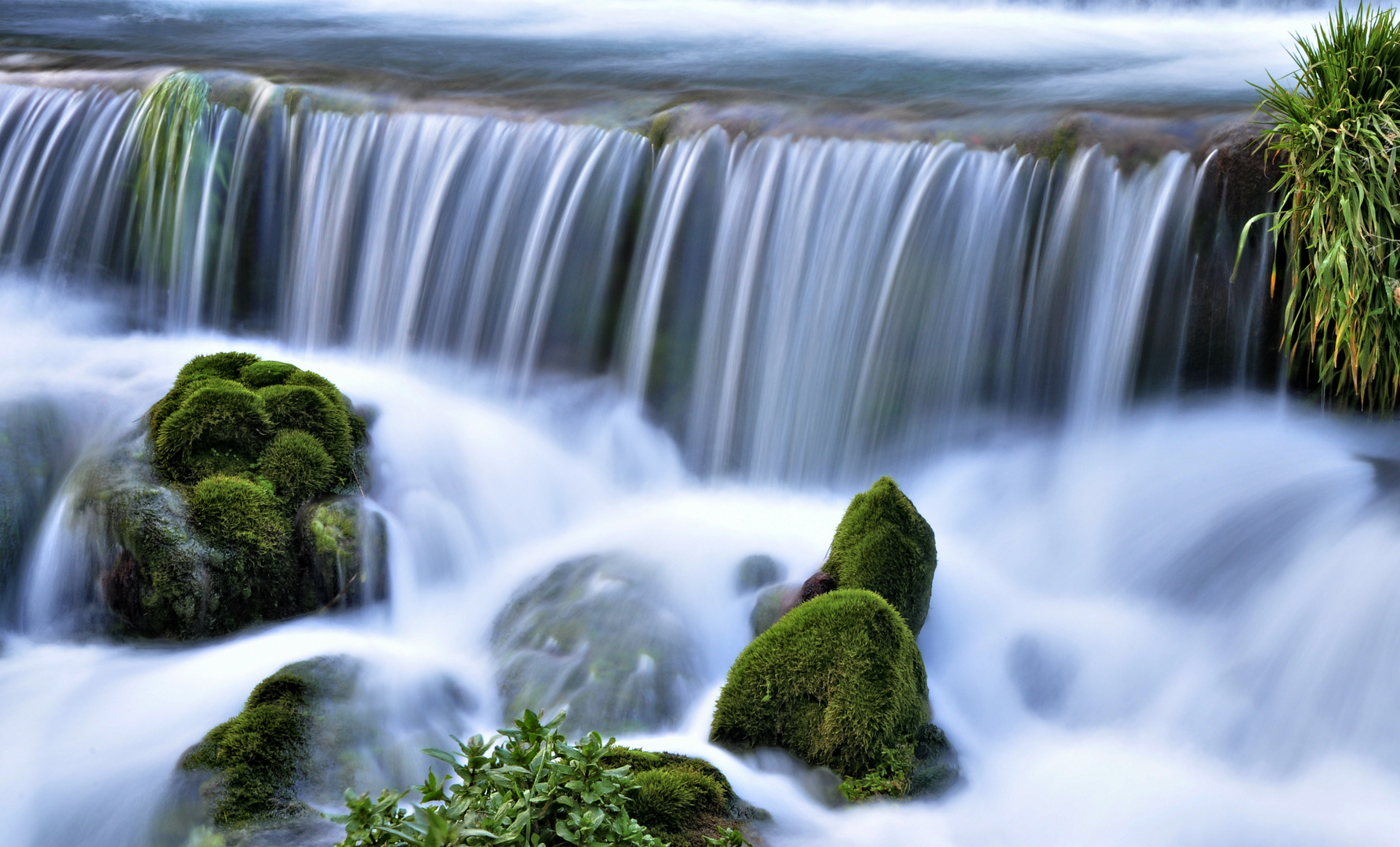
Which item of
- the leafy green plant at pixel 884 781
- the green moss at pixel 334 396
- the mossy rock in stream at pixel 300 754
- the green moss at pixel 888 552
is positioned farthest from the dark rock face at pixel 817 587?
the green moss at pixel 334 396

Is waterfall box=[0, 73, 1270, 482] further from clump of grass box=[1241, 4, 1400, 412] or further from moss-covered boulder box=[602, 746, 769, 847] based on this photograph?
moss-covered boulder box=[602, 746, 769, 847]

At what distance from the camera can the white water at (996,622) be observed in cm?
452

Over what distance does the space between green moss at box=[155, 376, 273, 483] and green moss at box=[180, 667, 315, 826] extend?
171 cm

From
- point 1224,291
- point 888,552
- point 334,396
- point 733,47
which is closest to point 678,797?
point 888,552

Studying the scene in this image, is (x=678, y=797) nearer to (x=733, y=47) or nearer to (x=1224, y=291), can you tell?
(x=1224, y=291)

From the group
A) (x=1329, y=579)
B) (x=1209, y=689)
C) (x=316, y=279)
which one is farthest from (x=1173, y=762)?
(x=316, y=279)

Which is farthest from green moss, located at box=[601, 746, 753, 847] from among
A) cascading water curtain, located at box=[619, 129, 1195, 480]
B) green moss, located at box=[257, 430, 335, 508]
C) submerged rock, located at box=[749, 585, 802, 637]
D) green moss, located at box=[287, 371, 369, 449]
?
cascading water curtain, located at box=[619, 129, 1195, 480]

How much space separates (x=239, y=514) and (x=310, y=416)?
0.84 metres

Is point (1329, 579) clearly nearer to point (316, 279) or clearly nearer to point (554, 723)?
point (554, 723)

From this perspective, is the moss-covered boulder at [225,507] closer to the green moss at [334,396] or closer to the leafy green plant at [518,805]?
the green moss at [334,396]

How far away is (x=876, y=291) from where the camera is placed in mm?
7238

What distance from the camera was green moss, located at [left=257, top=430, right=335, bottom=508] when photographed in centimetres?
601

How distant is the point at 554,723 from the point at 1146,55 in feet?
29.1

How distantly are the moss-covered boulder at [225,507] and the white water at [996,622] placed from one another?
0.18 metres
